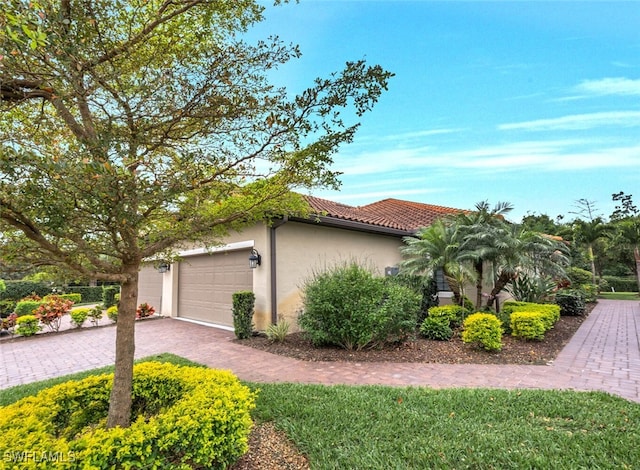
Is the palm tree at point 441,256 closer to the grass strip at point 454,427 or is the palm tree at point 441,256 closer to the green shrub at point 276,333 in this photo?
the green shrub at point 276,333

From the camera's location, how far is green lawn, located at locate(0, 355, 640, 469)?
284cm

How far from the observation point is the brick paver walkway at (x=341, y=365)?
5254 mm

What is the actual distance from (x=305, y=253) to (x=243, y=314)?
2.55 m

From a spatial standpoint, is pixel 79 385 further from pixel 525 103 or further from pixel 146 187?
pixel 525 103

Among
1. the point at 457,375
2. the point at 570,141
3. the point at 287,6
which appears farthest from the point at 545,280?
the point at 287,6

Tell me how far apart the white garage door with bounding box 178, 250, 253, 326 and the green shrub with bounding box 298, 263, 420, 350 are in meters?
2.93

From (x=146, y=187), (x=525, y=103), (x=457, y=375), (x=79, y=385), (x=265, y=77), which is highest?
(x=525, y=103)

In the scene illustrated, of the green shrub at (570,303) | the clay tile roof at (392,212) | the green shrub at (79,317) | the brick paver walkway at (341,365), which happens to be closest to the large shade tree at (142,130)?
the brick paver walkway at (341,365)

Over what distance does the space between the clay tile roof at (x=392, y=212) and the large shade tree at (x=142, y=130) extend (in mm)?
6450

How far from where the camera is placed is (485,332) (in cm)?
686

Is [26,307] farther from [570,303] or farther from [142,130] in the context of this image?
[570,303]

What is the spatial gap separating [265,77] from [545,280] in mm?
12163

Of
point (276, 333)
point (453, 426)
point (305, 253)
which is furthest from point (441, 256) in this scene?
point (453, 426)

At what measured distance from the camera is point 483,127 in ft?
35.4
